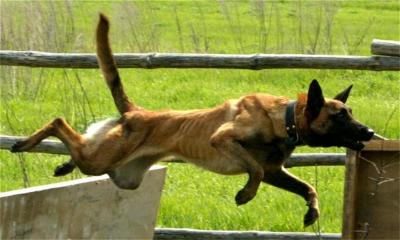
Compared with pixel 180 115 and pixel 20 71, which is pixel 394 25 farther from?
pixel 180 115

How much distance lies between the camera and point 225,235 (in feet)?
25.9

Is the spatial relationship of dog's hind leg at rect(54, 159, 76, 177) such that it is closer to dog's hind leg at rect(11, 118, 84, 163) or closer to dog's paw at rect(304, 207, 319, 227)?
dog's hind leg at rect(11, 118, 84, 163)

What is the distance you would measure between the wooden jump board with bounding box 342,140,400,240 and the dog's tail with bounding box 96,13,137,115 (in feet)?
5.78

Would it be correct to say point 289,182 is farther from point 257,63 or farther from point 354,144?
point 257,63

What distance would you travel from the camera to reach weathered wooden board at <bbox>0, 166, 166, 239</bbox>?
5969 millimetres

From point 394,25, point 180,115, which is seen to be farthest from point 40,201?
point 394,25

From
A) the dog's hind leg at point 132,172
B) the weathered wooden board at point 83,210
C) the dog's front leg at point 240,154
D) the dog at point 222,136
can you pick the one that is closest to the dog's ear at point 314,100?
the dog at point 222,136

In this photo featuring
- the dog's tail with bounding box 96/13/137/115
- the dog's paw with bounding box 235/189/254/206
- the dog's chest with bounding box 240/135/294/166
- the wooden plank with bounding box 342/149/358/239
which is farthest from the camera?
the dog's tail with bounding box 96/13/137/115

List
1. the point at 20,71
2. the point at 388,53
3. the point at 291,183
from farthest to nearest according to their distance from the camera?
1. the point at 20,71
2. the point at 388,53
3. the point at 291,183

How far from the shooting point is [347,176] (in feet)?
19.3

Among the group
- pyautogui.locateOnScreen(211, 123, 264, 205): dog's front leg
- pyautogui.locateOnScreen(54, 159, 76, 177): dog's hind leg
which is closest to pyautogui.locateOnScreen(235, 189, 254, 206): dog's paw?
pyautogui.locateOnScreen(211, 123, 264, 205): dog's front leg

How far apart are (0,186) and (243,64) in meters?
→ 2.29

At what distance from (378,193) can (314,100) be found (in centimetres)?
71

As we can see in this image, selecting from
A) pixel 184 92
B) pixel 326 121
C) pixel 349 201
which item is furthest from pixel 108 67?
pixel 184 92
